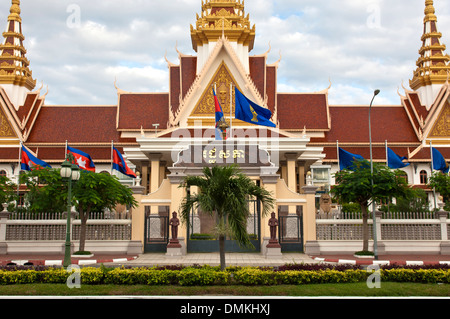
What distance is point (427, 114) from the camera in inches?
1398

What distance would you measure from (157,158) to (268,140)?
20.8 ft

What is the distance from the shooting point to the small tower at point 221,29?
101 feet

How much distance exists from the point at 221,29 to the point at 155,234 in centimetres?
1903

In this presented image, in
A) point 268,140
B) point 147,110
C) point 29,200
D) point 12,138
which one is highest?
point 147,110

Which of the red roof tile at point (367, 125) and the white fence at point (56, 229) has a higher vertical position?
the red roof tile at point (367, 125)

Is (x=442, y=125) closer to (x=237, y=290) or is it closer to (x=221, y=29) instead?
(x=221, y=29)

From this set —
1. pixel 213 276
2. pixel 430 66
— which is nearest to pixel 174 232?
pixel 213 276

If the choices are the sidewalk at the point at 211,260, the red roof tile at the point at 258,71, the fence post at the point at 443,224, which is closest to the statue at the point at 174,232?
the sidewalk at the point at 211,260

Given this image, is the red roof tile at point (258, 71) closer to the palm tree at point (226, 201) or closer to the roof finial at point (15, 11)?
the palm tree at point (226, 201)

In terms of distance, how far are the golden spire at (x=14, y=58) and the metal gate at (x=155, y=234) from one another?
2671cm

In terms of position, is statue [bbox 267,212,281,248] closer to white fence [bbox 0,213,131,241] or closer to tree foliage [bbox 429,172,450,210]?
white fence [bbox 0,213,131,241]
